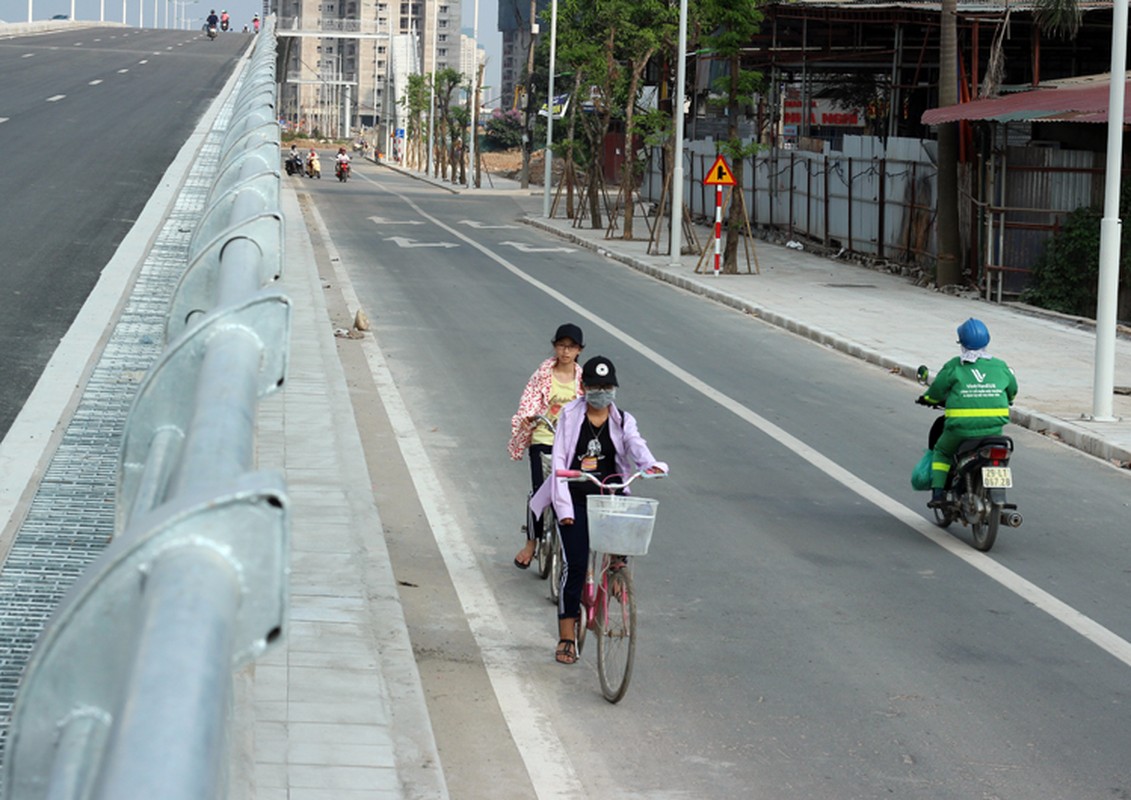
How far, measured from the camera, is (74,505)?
6840 mm

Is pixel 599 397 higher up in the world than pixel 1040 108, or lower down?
lower down

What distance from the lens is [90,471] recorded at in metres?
7.39

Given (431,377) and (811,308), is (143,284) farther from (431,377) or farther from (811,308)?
(811,308)

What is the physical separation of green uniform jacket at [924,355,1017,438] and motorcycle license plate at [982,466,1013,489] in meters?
0.53

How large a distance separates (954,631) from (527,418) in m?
2.93

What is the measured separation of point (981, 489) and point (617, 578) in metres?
4.04

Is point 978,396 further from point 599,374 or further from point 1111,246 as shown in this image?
point 1111,246

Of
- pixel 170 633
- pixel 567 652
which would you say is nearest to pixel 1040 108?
pixel 567 652

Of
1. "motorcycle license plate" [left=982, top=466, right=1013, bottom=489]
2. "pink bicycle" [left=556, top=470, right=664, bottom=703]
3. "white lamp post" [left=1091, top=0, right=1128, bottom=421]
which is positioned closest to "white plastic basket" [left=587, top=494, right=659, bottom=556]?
"pink bicycle" [left=556, top=470, right=664, bottom=703]

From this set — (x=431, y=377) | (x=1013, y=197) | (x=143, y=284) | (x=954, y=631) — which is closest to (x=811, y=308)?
(x=1013, y=197)

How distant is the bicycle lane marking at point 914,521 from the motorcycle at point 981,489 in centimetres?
19

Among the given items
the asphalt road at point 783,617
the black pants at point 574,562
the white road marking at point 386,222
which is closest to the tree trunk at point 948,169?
the asphalt road at point 783,617

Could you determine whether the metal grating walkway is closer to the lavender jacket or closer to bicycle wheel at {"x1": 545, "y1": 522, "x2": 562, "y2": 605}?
the lavender jacket

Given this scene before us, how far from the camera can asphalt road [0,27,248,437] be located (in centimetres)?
1304
